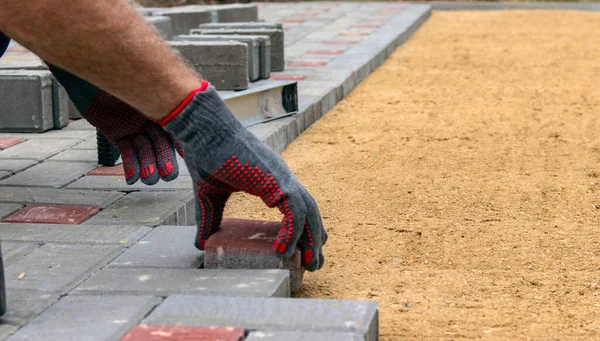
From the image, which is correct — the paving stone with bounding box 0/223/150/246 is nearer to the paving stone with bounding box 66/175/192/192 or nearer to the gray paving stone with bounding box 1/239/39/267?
the gray paving stone with bounding box 1/239/39/267

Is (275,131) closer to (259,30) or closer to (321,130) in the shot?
(321,130)

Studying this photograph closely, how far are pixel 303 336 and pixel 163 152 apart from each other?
1.31m

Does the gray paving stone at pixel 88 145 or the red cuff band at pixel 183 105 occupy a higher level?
the red cuff band at pixel 183 105

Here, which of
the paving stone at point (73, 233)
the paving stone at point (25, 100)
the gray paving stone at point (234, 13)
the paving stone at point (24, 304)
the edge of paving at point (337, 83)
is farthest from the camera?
the gray paving stone at point (234, 13)

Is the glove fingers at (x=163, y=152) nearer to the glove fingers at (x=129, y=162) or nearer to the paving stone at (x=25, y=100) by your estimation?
the glove fingers at (x=129, y=162)

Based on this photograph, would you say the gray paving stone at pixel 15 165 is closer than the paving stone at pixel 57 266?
No

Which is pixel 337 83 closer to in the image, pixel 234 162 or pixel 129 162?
pixel 129 162

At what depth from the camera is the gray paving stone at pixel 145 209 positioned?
295cm

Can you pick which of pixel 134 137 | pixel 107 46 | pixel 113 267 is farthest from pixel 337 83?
pixel 107 46

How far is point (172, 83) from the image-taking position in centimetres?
234

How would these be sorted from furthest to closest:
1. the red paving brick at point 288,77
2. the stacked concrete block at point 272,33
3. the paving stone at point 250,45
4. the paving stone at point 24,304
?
the stacked concrete block at point 272,33 → the red paving brick at point 288,77 → the paving stone at point 250,45 → the paving stone at point 24,304

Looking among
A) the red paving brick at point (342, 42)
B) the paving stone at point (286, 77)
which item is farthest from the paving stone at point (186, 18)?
the paving stone at point (286, 77)

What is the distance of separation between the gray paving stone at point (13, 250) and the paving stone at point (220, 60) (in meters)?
2.64

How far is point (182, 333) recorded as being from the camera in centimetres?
200
